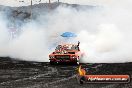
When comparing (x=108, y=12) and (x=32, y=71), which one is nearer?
(x=32, y=71)

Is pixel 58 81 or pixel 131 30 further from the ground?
pixel 131 30

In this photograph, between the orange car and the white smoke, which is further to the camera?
the white smoke

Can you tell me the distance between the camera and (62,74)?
19391 mm

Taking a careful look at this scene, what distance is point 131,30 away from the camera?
3247 cm

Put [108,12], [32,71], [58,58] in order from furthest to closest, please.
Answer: [108,12] → [58,58] → [32,71]

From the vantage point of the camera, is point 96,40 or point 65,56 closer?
point 65,56

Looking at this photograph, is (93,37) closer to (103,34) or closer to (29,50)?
(103,34)

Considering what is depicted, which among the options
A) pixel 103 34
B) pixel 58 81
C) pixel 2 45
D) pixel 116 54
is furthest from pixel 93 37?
pixel 58 81

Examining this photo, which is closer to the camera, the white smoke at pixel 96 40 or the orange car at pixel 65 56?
the orange car at pixel 65 56

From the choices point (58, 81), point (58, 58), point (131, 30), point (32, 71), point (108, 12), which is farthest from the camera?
point (108, 12)

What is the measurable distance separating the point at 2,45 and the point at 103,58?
14.6 meters

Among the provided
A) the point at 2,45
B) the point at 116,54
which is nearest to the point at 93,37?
the point at 116,54

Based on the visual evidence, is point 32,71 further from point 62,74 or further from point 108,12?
point 108,12

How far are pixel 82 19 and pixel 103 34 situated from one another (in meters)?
17.8
